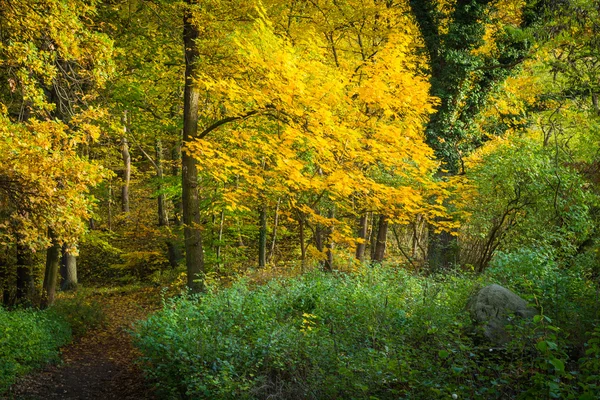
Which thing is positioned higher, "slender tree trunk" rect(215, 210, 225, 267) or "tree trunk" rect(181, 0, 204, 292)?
"tree trunk" rect(181, 0, 204, 292)

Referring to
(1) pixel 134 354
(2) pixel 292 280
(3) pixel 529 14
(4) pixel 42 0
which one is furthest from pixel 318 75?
(1) pixel 134 354

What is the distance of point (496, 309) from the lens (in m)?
5.20

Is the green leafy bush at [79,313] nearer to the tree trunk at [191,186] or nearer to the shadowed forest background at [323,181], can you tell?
the shadowed forest background at [323,181]

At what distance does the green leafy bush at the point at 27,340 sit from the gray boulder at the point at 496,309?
6476 millimetres

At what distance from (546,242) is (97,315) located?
10.5 meters

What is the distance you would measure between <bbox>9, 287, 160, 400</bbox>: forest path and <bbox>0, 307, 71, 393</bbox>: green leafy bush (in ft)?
0.70

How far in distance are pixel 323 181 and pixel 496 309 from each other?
5.11 m

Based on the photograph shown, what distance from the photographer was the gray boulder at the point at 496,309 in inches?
195

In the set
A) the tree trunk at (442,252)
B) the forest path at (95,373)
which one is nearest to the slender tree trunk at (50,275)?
the forest path at (95,373)

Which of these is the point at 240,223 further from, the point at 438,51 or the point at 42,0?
the point at 42,0

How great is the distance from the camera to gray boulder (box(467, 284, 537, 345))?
4961 millimetres

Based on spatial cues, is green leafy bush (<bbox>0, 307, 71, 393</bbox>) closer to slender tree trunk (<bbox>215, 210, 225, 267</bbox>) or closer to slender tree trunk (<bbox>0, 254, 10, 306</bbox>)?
slender tree trunk (<bbox>0, 254, 10, 306</bbox>)

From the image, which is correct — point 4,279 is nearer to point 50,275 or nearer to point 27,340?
point 50,275

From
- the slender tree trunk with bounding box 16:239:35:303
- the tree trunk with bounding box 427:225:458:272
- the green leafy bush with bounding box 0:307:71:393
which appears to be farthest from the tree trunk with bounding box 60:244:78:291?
the tree trunk with bounding box 427:225:458:272
